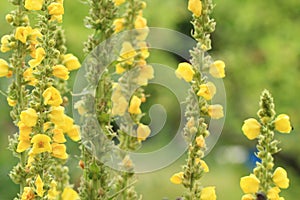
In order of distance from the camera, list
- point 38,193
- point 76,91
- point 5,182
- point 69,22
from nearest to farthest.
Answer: point 38,193
point 76,91
point 5,182
point 69,22

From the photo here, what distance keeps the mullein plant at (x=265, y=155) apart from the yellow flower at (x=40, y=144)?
0.38 meters

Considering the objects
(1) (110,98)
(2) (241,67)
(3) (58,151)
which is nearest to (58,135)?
(3) (58,151)

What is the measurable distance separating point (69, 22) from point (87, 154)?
3269mm

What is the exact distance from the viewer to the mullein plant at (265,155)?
128 cm

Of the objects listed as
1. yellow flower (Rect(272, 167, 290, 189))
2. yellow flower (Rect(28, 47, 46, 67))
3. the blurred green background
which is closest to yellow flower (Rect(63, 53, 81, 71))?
yellow flower (Rect(28, 47, 46, 67))

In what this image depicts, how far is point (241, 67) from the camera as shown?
5473mm

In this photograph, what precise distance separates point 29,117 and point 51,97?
60 millimetres

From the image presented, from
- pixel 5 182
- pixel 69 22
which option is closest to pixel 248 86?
pixel 69 22

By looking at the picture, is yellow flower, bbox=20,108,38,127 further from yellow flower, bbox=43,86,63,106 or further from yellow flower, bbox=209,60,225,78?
yellow flower, bbox=209,60,225,78

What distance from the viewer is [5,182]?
3873 millimetres

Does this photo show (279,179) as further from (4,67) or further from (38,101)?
(4,67)

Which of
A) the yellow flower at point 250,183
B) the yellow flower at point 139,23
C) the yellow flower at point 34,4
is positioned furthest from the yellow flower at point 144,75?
the yellow flower at point 250,183

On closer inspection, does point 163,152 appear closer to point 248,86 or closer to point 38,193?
point 38,193

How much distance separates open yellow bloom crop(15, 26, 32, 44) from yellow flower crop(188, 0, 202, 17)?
351mm
